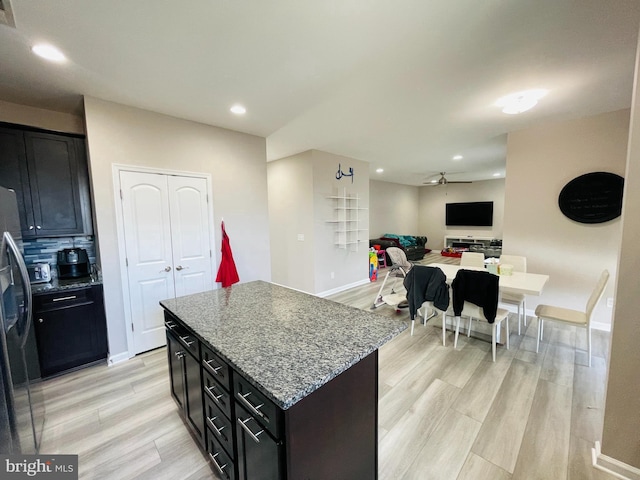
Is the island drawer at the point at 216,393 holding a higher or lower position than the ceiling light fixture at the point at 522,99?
lower

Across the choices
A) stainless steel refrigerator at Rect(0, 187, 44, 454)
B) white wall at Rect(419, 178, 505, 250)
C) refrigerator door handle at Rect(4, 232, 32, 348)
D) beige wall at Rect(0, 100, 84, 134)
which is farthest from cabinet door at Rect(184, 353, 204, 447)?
white wall at Rect(419, 178, 505, 250)

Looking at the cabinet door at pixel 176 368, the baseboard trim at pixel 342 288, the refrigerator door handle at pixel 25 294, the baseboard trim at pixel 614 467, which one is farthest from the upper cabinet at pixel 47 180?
the baseboard trim at pixel 614 467

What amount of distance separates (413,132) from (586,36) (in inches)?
81.1

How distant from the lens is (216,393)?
4.35 ft

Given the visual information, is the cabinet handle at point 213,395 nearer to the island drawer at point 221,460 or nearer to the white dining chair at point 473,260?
the island drawer at point 221,460

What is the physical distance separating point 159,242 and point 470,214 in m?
9.39

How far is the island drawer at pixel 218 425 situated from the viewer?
1.27 m

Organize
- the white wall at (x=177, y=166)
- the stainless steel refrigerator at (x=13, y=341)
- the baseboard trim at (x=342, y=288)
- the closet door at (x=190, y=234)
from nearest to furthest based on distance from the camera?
the stainless steel refrigerator at (x=13, y=341), the white wall at (x=177, y=166), the closet door at (x=190, y=234), the baseboard trim at (x=342, y=288)

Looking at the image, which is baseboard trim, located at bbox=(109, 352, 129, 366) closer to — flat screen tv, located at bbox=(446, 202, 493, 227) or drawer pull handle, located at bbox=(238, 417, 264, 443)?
drawer pull handle, located at bbox=(238, 417, 264, 443)

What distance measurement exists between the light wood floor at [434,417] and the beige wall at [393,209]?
6031 mm

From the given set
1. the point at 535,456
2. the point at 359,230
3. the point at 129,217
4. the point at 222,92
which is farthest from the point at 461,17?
the point at 359,230

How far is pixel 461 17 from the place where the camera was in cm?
159

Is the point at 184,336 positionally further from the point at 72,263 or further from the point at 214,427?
the point at 72,263

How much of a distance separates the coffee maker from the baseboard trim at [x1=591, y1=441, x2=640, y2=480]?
4.51 meters
